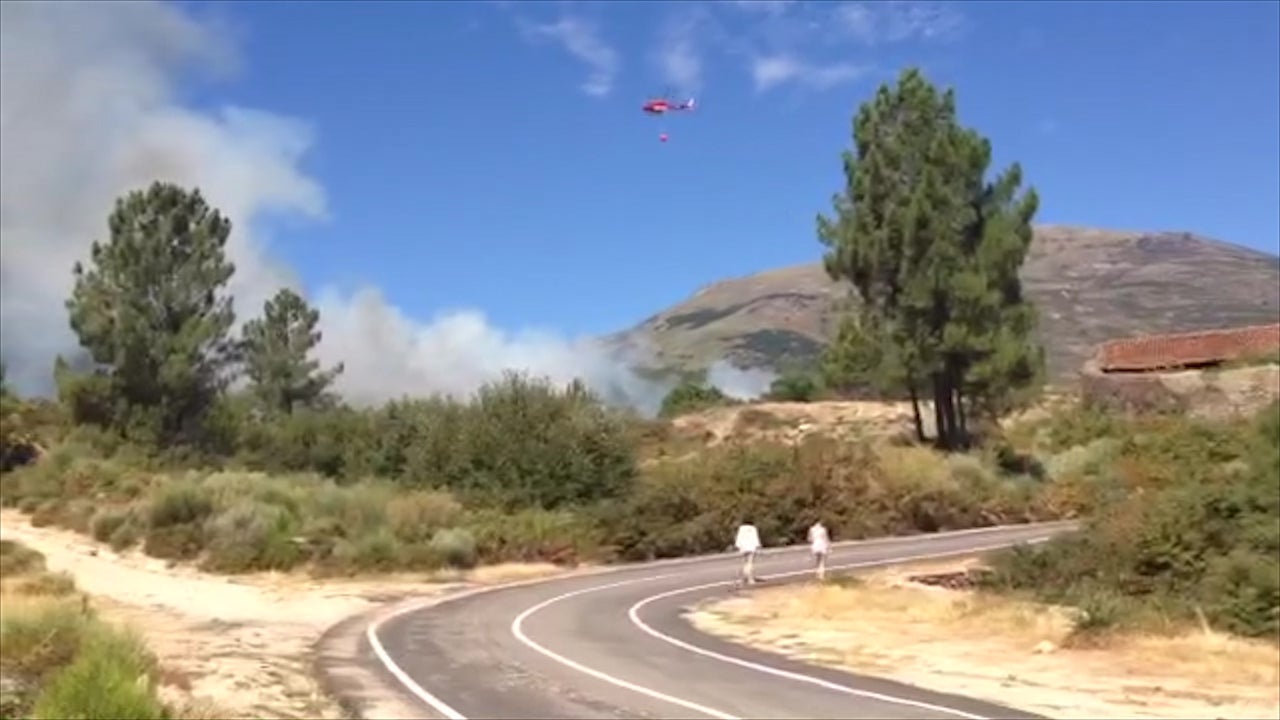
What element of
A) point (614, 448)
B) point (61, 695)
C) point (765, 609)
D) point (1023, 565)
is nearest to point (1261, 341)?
point (614, 448)

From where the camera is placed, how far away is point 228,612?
100 feet

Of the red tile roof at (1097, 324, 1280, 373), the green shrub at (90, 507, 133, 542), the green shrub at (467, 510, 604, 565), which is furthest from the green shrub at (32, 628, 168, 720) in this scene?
the red tile roof at (1097, 324, 1280, 373)

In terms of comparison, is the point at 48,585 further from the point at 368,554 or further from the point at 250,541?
the point at 368,554

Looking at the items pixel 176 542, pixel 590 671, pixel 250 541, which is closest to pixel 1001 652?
pixel 590 671

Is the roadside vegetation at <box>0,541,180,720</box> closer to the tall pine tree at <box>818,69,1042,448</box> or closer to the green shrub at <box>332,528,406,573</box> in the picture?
the green shrub at <box>332,528,406,573</box>

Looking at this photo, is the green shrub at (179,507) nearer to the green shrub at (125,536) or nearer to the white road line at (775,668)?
the green shrub at (125,536)

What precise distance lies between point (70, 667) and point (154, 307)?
160ft

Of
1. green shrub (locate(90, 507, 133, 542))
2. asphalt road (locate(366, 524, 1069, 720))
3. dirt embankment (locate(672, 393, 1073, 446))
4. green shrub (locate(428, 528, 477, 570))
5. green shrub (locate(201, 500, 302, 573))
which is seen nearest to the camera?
asphalt road (locate(366, 524, 1069, 720))

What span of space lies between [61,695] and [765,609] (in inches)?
740

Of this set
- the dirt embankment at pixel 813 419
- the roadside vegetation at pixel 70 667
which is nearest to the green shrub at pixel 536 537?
the roadside vegetation at pixel 70 667

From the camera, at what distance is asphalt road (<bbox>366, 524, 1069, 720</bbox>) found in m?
16.2

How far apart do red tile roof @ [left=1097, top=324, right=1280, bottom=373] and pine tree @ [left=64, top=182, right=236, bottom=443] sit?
1706 inches

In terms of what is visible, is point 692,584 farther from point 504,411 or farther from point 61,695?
point 61,695

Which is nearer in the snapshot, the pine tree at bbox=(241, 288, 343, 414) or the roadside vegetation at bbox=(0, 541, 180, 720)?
the roadside vegetation at bbox=(0, 541, 180, 720)
